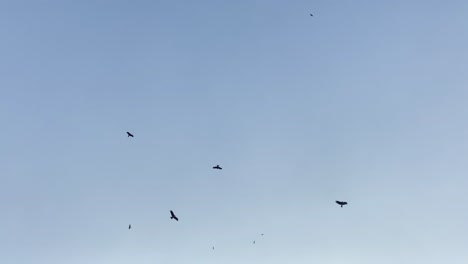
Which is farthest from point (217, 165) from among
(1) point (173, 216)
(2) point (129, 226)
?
(2) point (129, 226)

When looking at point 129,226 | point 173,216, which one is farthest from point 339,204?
point 129,226

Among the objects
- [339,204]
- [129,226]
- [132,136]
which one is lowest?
[129,226]

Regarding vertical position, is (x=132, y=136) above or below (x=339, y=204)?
above

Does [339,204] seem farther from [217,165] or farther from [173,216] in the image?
[173,216]

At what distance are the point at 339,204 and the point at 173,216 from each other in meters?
25.5

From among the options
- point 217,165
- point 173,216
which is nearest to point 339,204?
point 217,165

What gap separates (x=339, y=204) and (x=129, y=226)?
31.7 m

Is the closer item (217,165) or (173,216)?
(173,216)

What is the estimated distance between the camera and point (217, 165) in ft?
227

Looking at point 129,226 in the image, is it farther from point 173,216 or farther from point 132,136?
point 132,136

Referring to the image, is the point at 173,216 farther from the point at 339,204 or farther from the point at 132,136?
the point at 339,204

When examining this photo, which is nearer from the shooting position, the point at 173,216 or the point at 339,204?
the point at 173,216

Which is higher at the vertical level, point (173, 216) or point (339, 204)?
point (339, 204)

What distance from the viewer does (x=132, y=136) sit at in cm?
6669
